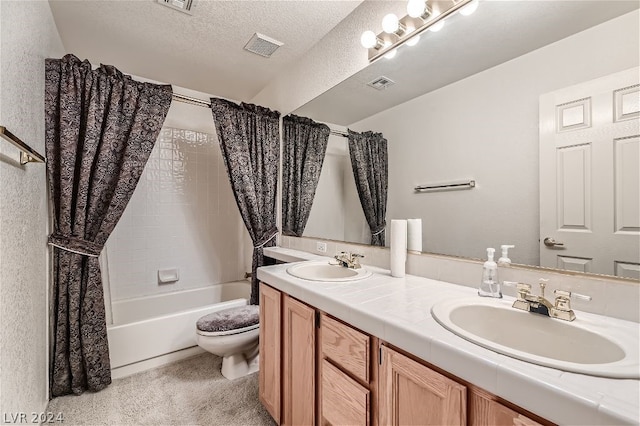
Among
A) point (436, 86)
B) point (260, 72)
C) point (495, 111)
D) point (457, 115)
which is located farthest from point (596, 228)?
point (260, 72)

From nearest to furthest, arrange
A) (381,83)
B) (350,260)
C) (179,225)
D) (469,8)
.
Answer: (469,8) → (350,260) → (381,83) → (179,225)

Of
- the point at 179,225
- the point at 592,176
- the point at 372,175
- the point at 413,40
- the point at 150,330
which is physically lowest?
the point at 150,330

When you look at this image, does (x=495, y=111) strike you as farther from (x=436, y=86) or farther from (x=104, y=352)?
(x=104, y=352)

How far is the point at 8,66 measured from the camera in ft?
3.66

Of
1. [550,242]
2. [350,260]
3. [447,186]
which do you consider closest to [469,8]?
[447,186]

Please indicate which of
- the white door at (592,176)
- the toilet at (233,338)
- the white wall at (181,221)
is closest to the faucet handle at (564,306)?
the white door at (592,176)

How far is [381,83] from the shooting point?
1632 mm

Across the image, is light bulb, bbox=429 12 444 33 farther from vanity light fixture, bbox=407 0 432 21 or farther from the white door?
the white door

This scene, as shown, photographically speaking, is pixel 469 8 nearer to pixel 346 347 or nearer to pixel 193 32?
pixel 346 347

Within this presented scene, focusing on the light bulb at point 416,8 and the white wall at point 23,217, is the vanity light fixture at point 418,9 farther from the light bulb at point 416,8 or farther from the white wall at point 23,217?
the white wall at point 23,217

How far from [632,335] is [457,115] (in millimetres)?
945

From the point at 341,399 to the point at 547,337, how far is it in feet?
2.24

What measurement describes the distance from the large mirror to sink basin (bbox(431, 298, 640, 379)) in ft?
0.77

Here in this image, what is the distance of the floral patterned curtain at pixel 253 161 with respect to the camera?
2.25m
